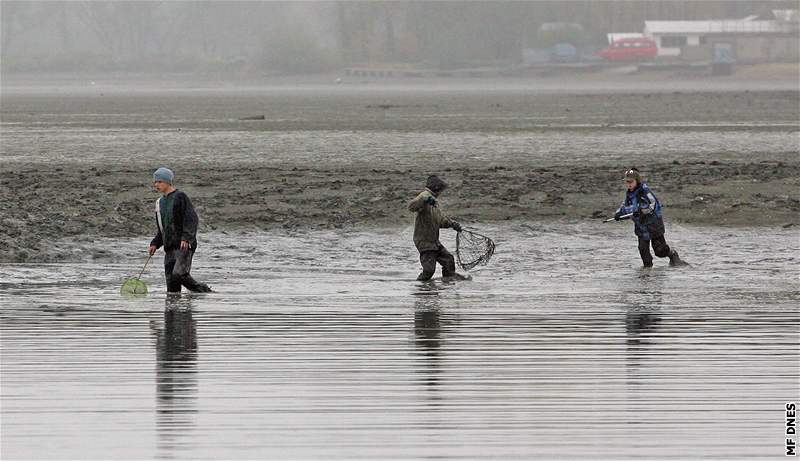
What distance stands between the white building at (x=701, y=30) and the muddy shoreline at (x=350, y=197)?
105 metres

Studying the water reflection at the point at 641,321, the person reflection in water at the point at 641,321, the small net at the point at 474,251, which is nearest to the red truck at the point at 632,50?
the small net at the point at 474,251

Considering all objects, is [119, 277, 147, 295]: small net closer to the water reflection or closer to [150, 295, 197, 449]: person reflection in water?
[150, 295, 197, 449]: person reflection in water

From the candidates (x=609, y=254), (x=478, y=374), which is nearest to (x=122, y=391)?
(x=478, y=374)

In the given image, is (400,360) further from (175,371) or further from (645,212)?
(645,212)

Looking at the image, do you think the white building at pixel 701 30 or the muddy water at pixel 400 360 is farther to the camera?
the white building at pixel 701 30

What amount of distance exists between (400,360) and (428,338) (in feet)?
3.84

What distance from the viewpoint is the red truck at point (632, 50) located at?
131m

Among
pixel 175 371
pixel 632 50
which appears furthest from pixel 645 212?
pixel 632 50

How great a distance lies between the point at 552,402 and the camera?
39.4ft

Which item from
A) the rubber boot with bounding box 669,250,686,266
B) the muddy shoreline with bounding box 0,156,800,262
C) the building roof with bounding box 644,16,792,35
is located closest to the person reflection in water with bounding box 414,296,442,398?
the rubber boot with bounding box 669,250,686,266

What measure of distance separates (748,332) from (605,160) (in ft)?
67.5

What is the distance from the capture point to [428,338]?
14.8m

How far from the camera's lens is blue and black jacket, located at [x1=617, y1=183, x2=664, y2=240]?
1972cm

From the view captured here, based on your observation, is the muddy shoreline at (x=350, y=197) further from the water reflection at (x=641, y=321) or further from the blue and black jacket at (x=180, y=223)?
the water reflection at (x=641, y=321)
